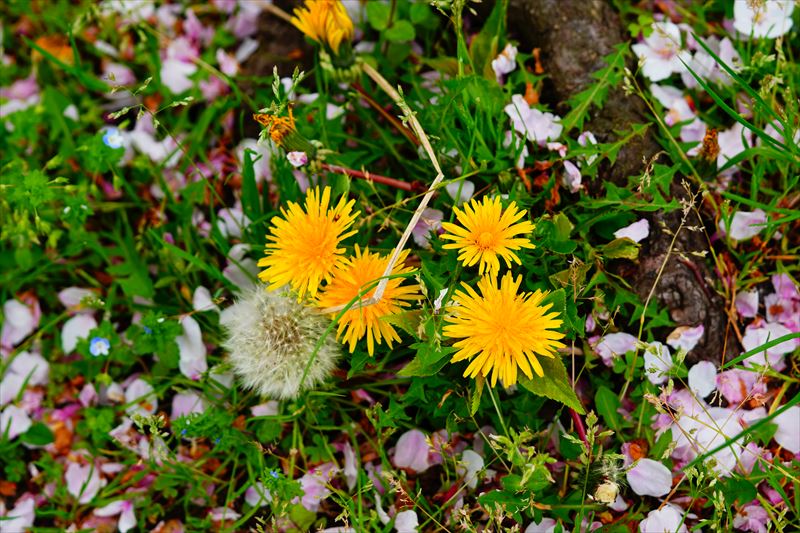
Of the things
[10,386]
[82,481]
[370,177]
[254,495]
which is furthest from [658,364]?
[10,386]

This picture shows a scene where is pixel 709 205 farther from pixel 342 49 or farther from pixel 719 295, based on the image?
pixel 342 49

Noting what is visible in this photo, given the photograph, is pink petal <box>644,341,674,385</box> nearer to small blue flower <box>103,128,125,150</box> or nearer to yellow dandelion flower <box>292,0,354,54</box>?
yellow dandelion flower <box>292,0,354,54</box>

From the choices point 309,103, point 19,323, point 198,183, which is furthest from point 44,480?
point 309,103

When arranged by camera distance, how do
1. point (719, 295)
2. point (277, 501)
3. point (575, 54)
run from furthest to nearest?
point (575, 54) → point (719, 295) → point (277, 501)

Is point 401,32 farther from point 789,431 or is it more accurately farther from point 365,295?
point 789,431

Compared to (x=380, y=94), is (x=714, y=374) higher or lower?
lower

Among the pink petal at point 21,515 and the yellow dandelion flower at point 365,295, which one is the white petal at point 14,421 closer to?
the pink petal at point 21,515

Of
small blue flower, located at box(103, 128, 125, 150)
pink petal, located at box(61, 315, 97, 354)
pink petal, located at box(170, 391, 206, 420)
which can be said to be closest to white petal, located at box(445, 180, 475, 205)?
pink petal, located at box(170, 391, 206, 420)
